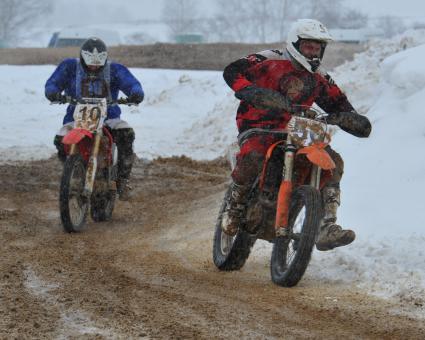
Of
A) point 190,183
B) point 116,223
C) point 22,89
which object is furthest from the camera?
point 22,89

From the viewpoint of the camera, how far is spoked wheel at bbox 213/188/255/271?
7.15 m

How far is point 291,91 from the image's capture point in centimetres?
710

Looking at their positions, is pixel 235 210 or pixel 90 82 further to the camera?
pixel 90 82

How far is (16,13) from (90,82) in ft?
216

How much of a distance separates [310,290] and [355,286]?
1.34ft

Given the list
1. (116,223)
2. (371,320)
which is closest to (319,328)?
(371,320)

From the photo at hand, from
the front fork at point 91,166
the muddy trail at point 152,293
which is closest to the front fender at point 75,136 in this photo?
the front fork at point 91,166

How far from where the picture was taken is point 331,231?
6.47 meters

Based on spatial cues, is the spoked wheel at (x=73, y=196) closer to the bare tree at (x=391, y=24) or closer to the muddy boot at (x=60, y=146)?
the muddy boot at (x=60, y=146)

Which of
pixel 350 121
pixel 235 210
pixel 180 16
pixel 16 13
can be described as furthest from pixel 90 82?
pixel 180 16

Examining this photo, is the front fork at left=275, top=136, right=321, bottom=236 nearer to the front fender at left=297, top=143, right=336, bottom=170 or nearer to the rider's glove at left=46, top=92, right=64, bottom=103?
the front fender at left=297, top=143, right=336, bottom=170

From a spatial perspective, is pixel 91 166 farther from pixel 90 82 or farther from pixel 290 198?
pixel 290 198

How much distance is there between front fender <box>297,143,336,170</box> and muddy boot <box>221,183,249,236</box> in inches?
28.3

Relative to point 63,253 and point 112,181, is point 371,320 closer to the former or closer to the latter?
point 63,253
